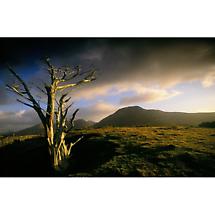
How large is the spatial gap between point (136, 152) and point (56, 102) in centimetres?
130

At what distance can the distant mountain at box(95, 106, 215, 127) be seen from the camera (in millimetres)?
3992

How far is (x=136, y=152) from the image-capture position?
3.91m

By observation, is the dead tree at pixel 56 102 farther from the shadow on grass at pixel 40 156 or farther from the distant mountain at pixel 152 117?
the distant mountain at pixel 152 117

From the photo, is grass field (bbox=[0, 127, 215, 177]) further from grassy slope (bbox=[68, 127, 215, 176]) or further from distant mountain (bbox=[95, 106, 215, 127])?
distant mountain (bbox=[95, 106, 215, 127])

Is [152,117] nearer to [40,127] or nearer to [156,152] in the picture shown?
[156,152]

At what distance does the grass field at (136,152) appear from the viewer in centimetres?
378

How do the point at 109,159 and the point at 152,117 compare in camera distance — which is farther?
the point at 152,117

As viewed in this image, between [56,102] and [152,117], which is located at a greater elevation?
[56,102]

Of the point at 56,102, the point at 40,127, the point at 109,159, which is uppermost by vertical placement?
the point at 56,102

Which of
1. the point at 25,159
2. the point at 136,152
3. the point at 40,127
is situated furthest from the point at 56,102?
the point at 136,152

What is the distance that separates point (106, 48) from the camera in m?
3.95

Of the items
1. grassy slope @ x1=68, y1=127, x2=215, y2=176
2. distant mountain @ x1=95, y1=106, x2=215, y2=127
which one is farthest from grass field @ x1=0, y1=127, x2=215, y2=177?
distant mountain @ x1=95, y1=106, x2=215, y2=127

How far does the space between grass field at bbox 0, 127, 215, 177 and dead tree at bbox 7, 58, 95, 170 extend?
0.54 ft
